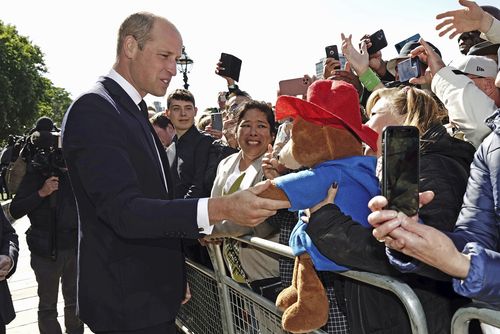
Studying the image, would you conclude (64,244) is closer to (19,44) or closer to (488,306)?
(488,306)

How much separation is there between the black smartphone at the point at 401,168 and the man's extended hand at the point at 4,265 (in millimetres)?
2769

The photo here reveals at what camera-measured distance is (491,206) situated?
1606 millimetres

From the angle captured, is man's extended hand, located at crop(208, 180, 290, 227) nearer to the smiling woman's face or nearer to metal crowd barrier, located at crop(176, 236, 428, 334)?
metal crowd barrier, located at crop(176, 236, 428, 334)

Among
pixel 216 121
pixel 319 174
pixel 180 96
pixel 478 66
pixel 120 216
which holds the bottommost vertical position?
pixel 120 216

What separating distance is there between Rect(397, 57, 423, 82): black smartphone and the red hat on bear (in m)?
1.17

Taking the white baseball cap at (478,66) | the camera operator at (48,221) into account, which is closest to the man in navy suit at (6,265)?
the camera operator at (48,221)

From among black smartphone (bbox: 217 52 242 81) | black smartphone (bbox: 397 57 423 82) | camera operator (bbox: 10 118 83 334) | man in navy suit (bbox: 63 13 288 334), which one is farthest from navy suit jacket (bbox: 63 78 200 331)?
black smartphone (bbox: 217 52 242 81)

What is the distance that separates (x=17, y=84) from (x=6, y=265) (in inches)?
1511

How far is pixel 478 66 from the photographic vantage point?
8.63 feet

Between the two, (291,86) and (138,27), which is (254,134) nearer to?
(291,86)

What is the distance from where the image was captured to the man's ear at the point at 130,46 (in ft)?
7.26

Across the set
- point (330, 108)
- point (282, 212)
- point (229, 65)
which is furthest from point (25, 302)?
point (330, 108)

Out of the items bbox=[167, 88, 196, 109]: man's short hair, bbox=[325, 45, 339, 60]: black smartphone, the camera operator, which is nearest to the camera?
the camera operator

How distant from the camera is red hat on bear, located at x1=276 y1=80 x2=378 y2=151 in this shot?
1.86 m
